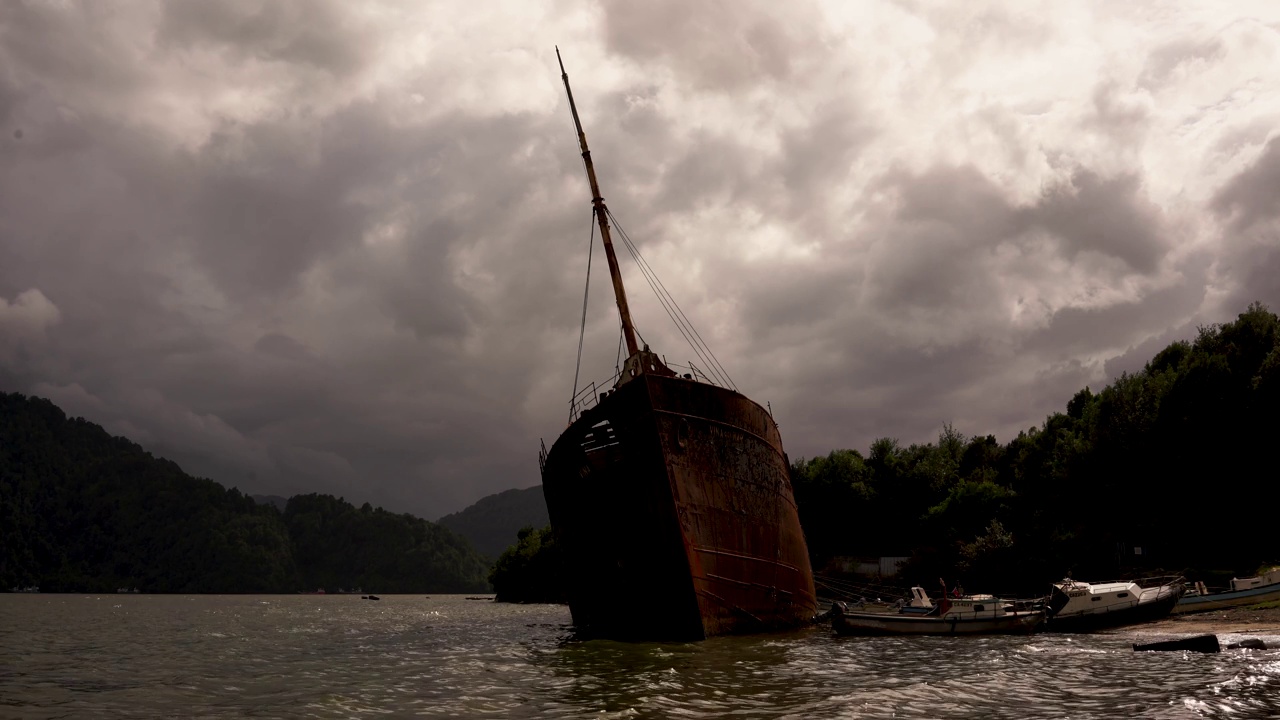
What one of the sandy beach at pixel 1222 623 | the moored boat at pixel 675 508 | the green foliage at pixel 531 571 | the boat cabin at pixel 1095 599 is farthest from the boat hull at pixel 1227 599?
the green foliage at pixel 531 571

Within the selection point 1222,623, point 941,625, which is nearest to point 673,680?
point 941,625

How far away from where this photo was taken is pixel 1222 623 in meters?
26.1

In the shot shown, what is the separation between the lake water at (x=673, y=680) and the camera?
1370cm

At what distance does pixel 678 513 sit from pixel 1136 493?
4258 centimetres

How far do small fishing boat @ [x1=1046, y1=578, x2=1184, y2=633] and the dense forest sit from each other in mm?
14672

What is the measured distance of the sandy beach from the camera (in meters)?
24.0

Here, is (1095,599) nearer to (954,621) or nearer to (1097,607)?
(1097,607)

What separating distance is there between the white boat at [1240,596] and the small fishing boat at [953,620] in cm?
747

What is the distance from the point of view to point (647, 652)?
69.8 feet

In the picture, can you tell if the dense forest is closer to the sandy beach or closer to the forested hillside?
the forested hillside

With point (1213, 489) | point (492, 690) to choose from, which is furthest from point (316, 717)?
point (1213, 489)

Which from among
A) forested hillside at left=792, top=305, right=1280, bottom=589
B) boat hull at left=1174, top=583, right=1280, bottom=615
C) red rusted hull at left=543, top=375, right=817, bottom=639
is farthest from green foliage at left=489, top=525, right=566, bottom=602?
boat hull at left=1174, top=583, right=1280, bottom=615

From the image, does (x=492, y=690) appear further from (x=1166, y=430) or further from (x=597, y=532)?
(x=1166, y=430)

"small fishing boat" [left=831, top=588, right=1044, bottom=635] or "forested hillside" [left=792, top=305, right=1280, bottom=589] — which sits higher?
"forested hillside" [left=792, top=305, right=1280, bottom=589]
